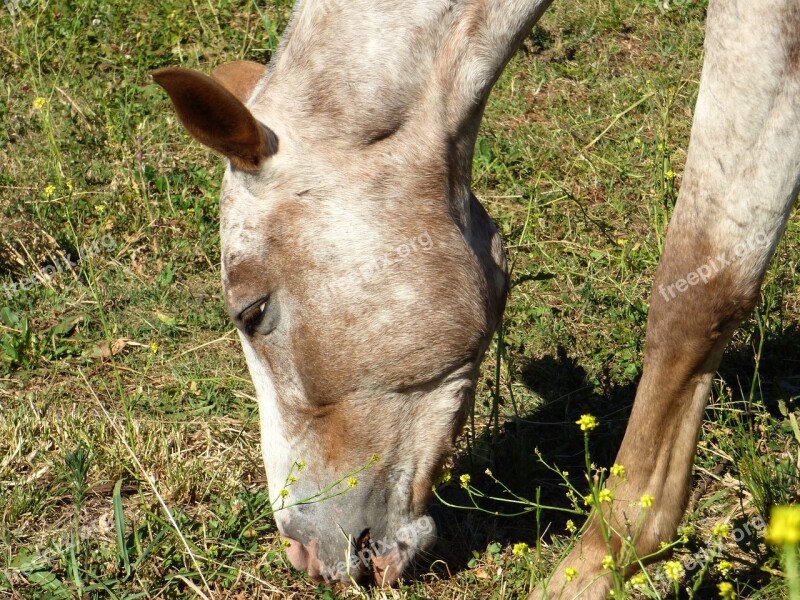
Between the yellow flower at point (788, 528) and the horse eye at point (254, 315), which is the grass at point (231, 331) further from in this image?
the yellow flower at point (788, 528)

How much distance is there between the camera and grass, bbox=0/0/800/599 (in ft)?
10.5

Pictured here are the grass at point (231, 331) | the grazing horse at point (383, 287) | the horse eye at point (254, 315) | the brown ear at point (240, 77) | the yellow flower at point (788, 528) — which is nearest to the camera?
the yellow flower at point (788, 528)

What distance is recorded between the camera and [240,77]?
3346mm

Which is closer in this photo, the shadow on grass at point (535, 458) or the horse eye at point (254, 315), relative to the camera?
the horse eye at point (254, 315)

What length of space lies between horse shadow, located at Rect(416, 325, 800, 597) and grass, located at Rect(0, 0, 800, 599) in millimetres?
11

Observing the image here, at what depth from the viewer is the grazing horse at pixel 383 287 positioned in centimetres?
272

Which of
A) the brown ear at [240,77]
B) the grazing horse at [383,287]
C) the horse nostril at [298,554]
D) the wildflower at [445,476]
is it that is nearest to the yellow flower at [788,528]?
the grazing horse at [383,287]

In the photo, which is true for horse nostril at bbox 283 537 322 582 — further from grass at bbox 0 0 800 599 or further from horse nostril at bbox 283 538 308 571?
grass at bbox 0 0 800 599

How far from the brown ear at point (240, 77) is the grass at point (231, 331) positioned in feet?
2.89

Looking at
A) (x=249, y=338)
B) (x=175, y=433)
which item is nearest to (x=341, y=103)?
(x=249, y=338)

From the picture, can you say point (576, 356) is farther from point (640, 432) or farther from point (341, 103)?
point (341, 103)

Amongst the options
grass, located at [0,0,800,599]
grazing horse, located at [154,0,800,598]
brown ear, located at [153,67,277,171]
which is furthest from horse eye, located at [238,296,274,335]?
grass, located at [0,0,800,599]

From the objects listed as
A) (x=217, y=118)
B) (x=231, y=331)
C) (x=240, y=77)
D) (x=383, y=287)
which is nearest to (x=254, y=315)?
(x=383, y=287)

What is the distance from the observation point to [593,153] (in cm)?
545
